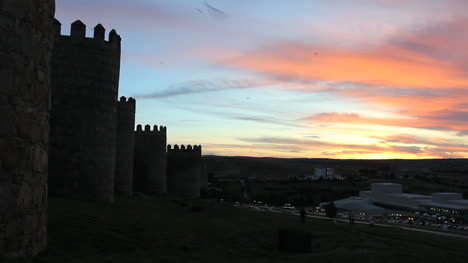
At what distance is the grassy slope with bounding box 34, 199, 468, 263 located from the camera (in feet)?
46.1

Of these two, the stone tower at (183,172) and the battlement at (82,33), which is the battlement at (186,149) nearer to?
the stone tower at (183,172)

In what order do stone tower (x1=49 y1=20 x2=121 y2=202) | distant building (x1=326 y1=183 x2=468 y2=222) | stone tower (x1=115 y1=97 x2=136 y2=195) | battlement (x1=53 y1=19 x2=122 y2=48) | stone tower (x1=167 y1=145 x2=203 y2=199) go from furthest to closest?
distant building (x1=326 y1=183 x2=468 y2=222), stone tower (x1=167 y1=145 x2=203 y2=199), stone tower (x1=115 y1=97 x2=136 y2=195), battlement (x1=53 y1=19 x2=122 y2=48), stone tower (x1=49 y1=20 x2=121 y2=202)

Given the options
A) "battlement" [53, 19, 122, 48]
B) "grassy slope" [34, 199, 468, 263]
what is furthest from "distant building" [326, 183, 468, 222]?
"battlement" [53, 19, 122, 48]

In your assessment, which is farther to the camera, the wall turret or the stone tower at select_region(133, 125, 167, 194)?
the stone tower at select_region(133, 125, 167, 194)

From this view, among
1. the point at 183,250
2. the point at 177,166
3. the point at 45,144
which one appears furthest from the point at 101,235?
the point at 177,166

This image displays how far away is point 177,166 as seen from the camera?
1919 inches

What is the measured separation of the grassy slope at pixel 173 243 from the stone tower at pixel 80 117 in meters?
1.80

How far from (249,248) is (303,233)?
2.19 metres

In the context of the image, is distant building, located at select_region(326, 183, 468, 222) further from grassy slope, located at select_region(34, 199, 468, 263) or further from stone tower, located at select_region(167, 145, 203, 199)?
grassy slope, located at select_region(34, 199, 468, 263)

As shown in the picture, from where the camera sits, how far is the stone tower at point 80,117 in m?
23.0

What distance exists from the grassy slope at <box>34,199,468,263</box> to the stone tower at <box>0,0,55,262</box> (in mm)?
1252

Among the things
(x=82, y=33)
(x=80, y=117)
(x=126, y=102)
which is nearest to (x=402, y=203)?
(x=126, y=102)

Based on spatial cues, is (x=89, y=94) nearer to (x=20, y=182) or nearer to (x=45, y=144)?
(x=45, y=144)

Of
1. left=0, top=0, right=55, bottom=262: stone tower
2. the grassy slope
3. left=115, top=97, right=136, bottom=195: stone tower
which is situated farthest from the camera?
left=115, top=97, right=136, bottom=195: stone tower
